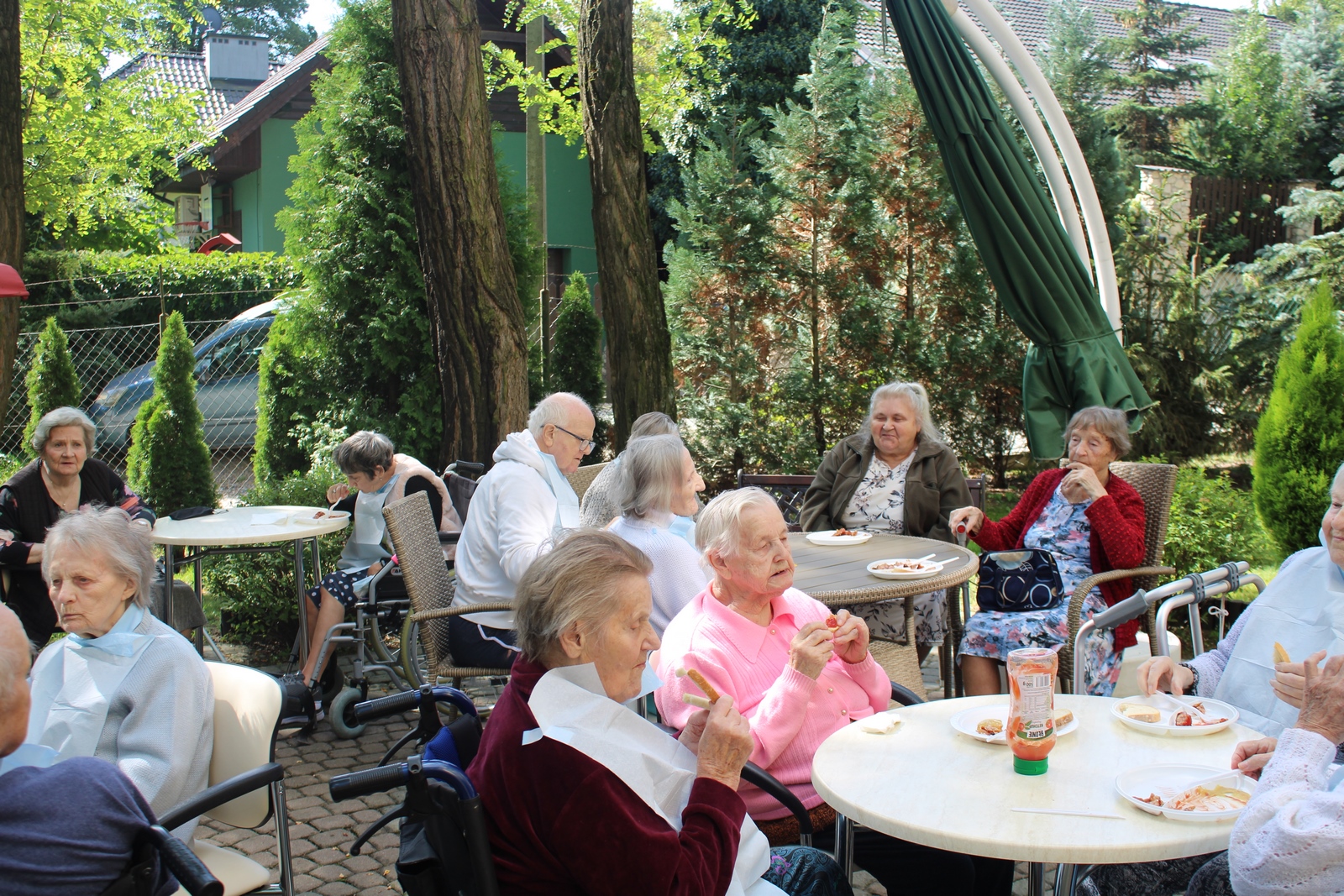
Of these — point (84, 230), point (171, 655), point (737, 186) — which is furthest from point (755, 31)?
point (171, 655)

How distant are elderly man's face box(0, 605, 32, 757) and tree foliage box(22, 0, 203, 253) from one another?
45.5 ft

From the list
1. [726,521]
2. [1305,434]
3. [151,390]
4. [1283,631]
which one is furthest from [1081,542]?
[151,390]

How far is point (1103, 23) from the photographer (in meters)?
21.9

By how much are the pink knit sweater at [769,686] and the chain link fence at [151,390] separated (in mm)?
9737

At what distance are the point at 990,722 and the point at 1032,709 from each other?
0.33m

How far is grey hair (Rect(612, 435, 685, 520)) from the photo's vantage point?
3.52 metres

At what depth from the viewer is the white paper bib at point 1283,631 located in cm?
263

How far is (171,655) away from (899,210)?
8030mm

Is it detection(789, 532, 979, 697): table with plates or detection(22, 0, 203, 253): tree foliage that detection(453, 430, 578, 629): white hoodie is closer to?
detection(789, 532, 979, 697): table with plates

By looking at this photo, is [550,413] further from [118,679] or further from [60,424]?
[60,424]

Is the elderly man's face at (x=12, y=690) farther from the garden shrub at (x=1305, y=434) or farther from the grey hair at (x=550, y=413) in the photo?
the garden shrub at (x=1305, y=434)

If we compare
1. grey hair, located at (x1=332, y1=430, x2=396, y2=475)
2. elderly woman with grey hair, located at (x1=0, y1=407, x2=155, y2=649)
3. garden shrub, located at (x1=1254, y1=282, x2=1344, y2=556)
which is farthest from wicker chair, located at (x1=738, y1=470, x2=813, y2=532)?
elderly woman with grey hair, located at (x1=0, y1=407, x2=155, y2=649)

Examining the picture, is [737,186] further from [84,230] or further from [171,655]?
[84,230]

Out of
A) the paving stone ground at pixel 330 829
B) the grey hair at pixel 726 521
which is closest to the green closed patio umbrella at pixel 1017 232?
the paving stone ground at pixel 330 829
